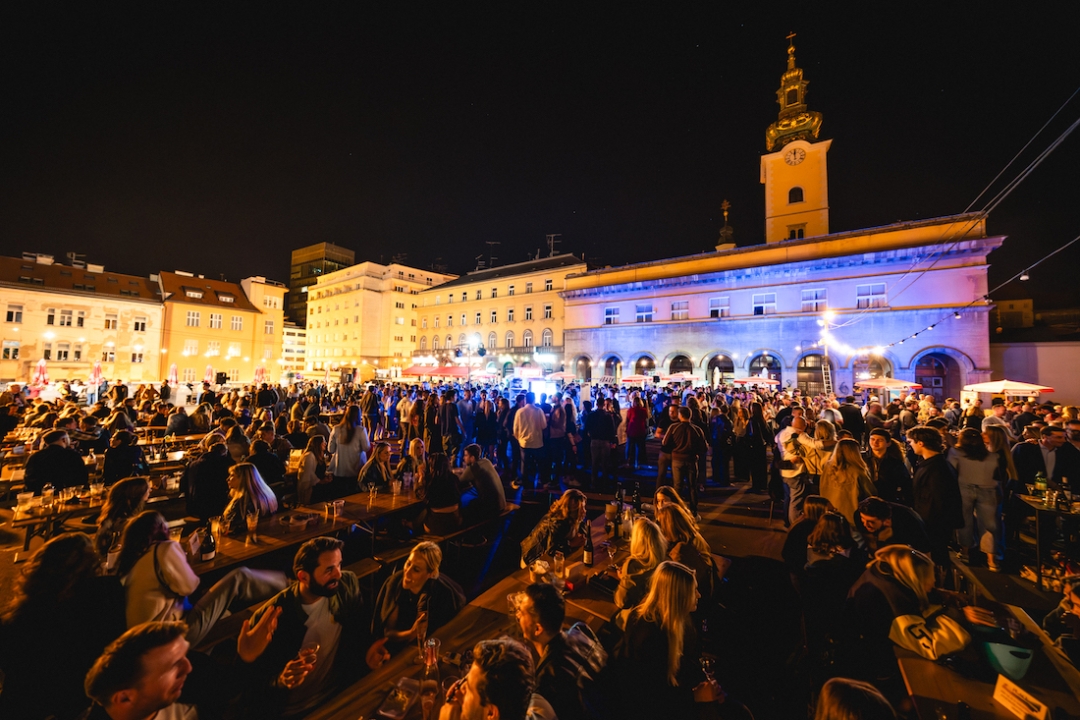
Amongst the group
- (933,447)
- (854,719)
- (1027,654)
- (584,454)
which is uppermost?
(933,447)

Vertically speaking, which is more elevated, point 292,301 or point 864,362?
point 292,301

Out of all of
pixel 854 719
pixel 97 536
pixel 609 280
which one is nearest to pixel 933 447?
pixel 854 719

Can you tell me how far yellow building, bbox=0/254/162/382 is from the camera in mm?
32562

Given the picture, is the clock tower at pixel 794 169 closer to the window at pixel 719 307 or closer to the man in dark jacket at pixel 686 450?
the window at pixel 719 307

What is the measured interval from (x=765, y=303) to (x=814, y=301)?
2733 mm

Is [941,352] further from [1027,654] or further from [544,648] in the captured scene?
[544,648]

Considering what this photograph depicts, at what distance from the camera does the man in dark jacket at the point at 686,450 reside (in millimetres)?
7461

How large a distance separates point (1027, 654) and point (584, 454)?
925 cm

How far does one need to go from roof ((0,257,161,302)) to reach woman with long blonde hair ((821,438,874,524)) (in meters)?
50.9

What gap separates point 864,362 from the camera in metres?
24.8

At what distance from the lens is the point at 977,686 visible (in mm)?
2377

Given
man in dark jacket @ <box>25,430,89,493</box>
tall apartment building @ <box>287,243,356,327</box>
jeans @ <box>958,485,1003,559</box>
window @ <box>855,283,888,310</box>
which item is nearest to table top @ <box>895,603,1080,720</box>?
jeans @ <box>958,485,1003,559</box>

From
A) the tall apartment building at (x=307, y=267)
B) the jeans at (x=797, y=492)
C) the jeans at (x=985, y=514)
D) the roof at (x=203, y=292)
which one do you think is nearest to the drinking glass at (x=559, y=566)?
the jeans at (x=797, y=492)

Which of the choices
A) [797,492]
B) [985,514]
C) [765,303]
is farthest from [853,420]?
[765,303]
